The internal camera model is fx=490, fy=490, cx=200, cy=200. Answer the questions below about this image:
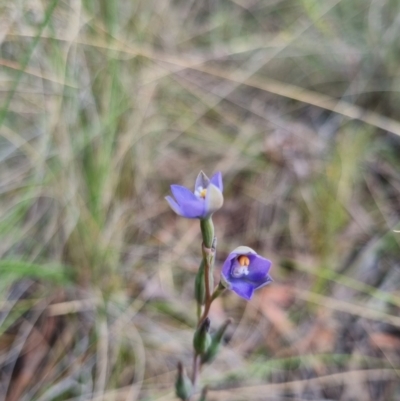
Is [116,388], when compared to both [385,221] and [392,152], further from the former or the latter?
[392,152]

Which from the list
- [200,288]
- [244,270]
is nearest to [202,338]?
[200,288]

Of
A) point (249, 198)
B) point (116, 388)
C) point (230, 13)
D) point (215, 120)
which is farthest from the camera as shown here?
point (230, 13)

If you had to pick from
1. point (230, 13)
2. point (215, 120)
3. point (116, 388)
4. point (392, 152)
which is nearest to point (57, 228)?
point (116, 388)

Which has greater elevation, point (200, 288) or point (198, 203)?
point (198, 203)

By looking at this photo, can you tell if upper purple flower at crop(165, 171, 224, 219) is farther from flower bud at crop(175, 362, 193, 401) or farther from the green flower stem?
flower bud at crop(175, 362, 193, 401)

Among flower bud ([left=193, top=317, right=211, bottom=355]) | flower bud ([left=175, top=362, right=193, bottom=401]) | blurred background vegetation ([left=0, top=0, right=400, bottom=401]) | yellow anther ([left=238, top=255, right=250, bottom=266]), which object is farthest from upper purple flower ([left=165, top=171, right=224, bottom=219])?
blurred background vegetation ([left=0, top=0, right=400, bottom=401])

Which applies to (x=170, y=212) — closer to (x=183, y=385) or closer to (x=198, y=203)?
(x=183, y=385)
